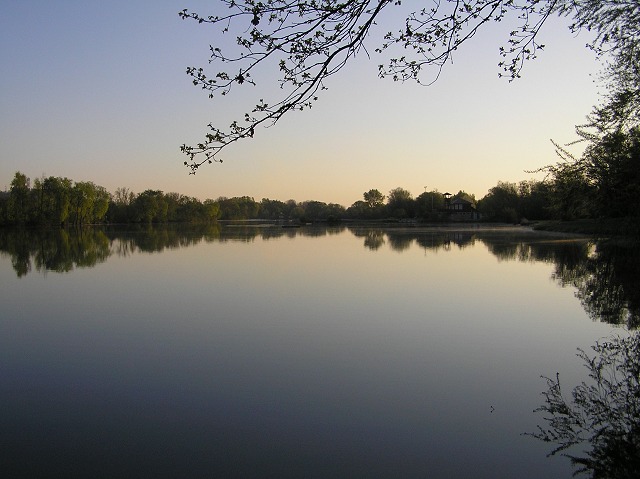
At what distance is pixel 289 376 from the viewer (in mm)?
5895

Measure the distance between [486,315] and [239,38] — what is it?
7.55 meters

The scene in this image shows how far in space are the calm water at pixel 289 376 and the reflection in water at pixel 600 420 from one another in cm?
19

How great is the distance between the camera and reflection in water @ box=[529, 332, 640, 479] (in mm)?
3742

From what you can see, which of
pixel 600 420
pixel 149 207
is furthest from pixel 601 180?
pixel 149 207

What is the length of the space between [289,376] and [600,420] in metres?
3.29

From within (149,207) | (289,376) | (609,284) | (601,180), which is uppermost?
(149,207)

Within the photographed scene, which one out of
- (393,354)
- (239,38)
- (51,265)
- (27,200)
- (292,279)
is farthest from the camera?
(27,200)

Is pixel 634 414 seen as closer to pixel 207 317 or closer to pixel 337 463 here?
pixel 337 463

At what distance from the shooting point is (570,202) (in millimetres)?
6262

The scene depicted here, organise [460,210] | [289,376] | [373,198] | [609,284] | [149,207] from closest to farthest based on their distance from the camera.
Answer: [289,376] < [609,284] < [460,210] < [149,207] < [373,198]

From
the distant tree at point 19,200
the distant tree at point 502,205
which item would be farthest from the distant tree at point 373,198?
the distant tree at point 19,200

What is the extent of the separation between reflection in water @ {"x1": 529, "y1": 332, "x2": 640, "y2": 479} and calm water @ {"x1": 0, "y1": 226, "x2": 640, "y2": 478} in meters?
0.19

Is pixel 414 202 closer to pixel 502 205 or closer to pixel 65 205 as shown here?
pixel 502 205

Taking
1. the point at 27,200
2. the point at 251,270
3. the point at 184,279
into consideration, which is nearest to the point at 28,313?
the point at 184,279
